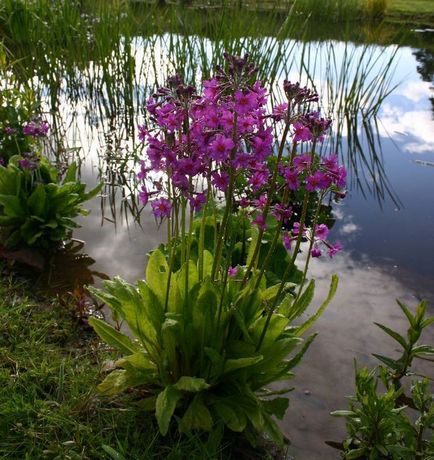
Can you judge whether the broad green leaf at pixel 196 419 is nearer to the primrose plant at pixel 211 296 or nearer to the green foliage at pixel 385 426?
the primrose plant at pixel 211 296

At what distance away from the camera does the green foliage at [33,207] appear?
3.27 meters

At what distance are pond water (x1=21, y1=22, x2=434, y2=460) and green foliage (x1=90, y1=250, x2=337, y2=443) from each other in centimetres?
38

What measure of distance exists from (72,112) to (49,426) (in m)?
4.86

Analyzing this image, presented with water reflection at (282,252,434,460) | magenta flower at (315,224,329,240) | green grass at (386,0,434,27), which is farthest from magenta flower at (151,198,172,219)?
green grass at (386,0,434,27)

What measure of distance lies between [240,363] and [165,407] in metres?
0.31

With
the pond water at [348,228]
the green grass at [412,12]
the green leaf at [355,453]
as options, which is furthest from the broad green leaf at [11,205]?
the green grass at [412,12]

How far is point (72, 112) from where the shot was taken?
6.29 m

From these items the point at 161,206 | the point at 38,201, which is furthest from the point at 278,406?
the point at 38,201

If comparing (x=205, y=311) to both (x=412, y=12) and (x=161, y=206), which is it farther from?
(x=412, y=12)

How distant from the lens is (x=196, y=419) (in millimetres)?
2018

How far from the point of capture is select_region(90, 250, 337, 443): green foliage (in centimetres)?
199

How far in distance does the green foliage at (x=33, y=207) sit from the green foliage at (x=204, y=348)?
1.35 meters

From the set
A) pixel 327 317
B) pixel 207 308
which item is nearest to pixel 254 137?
pixel 207 308

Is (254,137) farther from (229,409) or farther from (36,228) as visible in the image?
(36,228)
